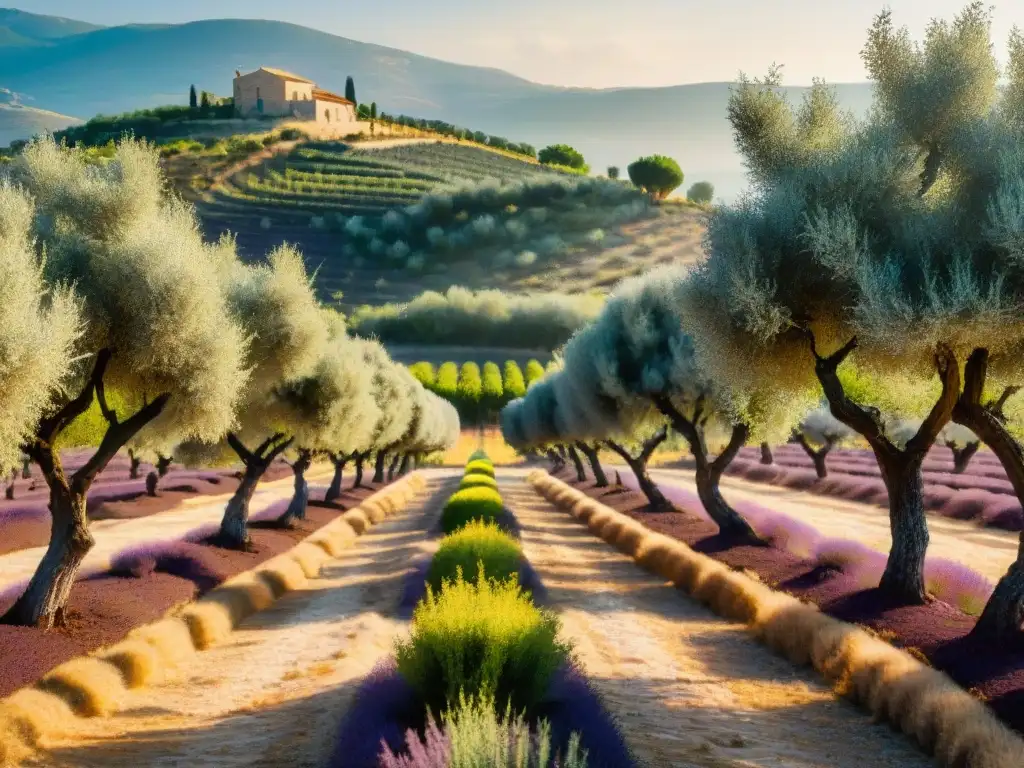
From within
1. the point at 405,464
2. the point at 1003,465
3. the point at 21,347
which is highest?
the point at 21,347

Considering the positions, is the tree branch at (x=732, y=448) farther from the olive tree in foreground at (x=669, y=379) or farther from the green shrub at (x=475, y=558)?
the green shrub at (x=475, y=558)

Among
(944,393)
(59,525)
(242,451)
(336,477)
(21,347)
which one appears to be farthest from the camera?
(336,477)

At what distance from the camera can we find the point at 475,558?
778 inches

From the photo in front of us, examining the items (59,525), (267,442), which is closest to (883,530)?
(267,442)

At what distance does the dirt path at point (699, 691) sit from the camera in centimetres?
1141

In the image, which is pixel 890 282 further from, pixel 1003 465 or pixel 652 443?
pixel 652 443

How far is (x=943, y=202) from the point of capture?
51.5 feet

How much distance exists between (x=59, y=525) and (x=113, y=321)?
10.3 feet

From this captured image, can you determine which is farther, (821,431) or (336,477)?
(821,431)

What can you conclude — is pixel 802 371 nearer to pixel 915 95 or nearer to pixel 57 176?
pixel 915 95

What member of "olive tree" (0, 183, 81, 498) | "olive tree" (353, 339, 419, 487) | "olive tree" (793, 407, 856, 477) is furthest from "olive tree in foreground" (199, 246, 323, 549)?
"olive tree" (793, 407, 856, 477)

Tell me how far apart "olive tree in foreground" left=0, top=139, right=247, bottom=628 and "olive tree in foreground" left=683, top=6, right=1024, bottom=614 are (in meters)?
7.88

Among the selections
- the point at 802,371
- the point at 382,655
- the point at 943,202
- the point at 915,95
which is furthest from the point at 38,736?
the point at 915,95

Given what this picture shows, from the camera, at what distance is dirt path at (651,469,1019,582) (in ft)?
91.7
